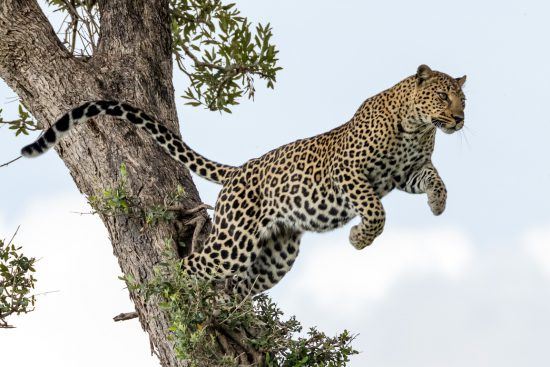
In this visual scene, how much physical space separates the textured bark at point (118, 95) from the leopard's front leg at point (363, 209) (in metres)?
1.52

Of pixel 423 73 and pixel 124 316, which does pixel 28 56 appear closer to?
pixel 124 316

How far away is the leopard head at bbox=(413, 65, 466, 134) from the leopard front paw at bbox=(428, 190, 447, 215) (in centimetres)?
55

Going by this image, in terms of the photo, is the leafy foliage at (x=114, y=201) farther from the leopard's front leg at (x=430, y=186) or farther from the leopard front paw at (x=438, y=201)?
the leopard front paw at (x=438, y=201)

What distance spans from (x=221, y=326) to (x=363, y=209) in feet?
5.02

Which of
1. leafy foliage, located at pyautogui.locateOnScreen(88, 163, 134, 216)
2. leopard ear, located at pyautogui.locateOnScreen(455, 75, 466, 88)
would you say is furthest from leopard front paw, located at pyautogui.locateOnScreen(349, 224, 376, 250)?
leafy foliage, located at pyautogui.locateOnScreen(88, 163, 134, 216)

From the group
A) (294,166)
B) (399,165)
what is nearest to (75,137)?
(294,166)

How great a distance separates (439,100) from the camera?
9250 mm

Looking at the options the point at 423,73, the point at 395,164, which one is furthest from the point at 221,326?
the point at 423,73

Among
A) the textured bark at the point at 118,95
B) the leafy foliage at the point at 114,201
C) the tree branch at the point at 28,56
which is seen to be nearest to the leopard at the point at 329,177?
the textured bark at the point at 118,95

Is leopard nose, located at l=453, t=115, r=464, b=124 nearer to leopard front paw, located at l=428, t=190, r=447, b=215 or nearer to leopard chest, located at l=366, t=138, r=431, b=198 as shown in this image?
leopard chest, located at l=366, t=138, r=431, b=198

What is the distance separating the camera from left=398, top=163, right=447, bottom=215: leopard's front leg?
30.6ft

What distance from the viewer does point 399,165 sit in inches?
367

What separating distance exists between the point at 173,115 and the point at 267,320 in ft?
8.64

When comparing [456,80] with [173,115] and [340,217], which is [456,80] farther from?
[173,115]
